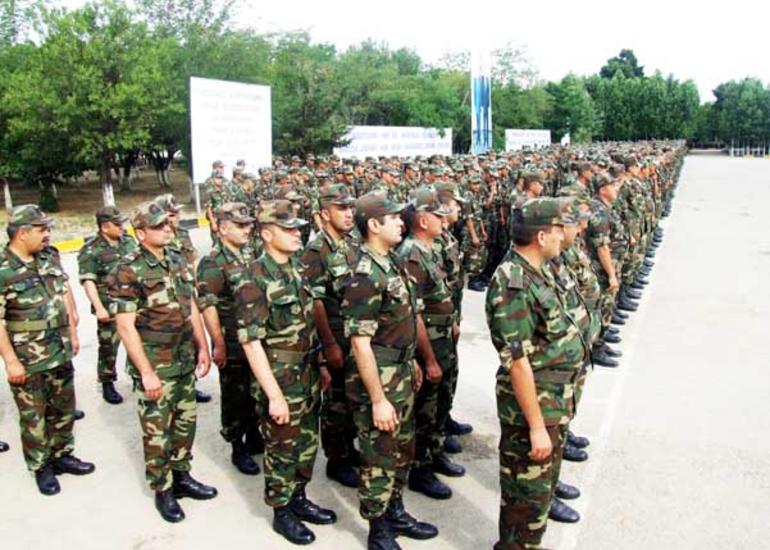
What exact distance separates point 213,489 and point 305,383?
100 centimetres

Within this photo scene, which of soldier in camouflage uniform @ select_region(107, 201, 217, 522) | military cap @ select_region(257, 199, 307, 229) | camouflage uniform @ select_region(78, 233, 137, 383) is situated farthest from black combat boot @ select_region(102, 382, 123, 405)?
military cap @ select_region(257, 199, 307, 229)

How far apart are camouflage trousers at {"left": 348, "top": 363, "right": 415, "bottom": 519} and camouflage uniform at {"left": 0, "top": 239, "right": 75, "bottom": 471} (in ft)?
6.38

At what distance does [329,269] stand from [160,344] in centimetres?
98

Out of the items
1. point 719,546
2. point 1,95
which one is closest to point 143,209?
point 719,546

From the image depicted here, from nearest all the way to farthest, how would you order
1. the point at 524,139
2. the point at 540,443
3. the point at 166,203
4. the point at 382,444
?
the point at 540,443 → the point at 382,444 → the point at 166,203 → the point at 524,139

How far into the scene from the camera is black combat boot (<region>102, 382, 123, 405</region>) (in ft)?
17.5

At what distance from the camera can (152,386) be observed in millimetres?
3504

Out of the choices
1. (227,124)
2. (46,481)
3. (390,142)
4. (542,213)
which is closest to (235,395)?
(46,481)

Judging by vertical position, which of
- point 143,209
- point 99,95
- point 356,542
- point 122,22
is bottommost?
point 356,542

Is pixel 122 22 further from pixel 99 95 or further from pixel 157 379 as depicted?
pixel 157 379

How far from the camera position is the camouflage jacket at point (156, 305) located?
349 centimetres

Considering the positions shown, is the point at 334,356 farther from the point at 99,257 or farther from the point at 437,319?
the point at 99,257

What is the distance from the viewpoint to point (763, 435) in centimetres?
451

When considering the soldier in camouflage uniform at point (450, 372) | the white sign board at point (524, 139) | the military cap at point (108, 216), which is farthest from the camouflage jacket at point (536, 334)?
the white sign board at point (524, 139)
